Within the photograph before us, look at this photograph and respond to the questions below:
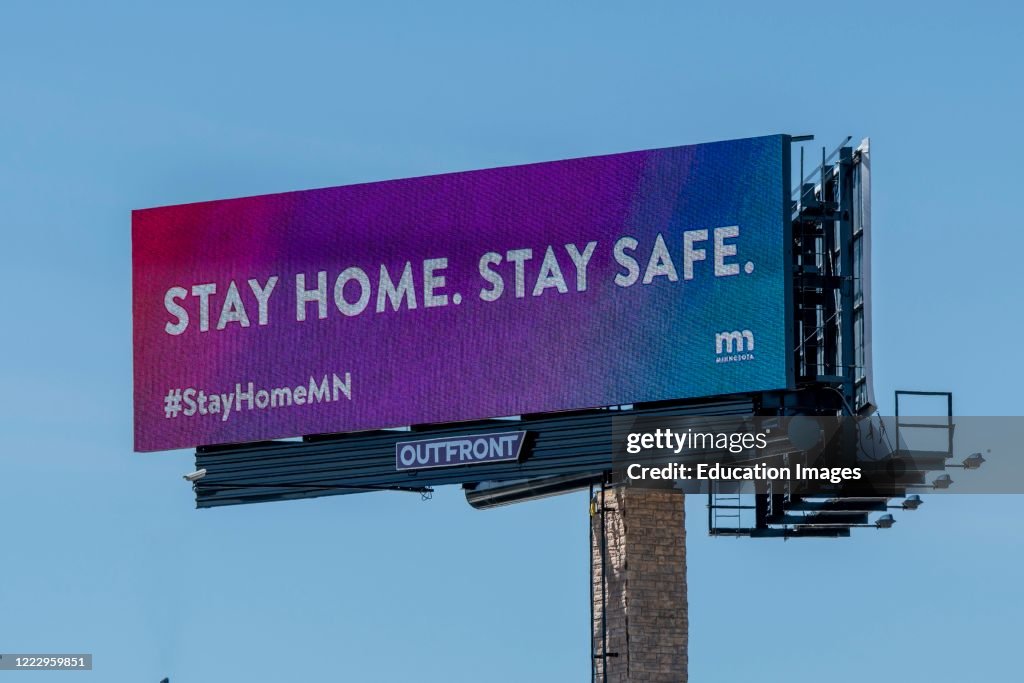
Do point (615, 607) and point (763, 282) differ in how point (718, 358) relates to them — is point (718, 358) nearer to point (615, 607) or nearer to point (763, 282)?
point (763, 282)

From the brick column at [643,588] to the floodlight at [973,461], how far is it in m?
4.24

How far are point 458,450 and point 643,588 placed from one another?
3.41 m

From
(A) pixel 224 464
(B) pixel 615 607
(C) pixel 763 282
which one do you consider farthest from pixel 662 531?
(A) pixel 224 464

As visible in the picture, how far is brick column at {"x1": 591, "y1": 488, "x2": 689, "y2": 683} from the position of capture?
138 ft

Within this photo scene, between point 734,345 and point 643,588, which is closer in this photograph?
point 734,345

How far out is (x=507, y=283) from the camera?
43.7m

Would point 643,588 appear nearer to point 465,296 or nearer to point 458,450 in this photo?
point 458,450

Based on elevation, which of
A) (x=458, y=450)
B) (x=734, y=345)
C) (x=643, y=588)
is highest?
(x=734, y=345)

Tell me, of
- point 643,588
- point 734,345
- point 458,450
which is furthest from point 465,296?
point 643,588

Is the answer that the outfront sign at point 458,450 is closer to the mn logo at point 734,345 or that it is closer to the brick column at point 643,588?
the brick column at point 643,588

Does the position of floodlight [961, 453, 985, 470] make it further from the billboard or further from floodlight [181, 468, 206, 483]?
floodlight [181, 468, 206, 483]

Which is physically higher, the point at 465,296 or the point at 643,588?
the point at 465,296

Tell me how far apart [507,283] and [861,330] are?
17.3ft

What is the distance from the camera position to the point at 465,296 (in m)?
44.0
